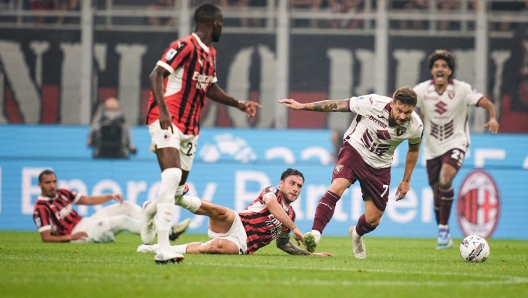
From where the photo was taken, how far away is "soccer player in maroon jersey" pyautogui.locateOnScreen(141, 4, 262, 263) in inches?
261

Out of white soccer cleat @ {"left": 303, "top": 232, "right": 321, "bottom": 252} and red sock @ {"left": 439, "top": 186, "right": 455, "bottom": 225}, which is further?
red sock @ {"left": 439, "top": 186, "right": 455, "bottom": 225}

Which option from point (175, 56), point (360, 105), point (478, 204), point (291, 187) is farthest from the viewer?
point (478, 204)

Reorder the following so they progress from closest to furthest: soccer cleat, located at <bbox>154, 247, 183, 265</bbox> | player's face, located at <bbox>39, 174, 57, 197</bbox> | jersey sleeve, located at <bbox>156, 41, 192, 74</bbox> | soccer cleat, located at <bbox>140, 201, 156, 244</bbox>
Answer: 1. soccer cleat, located at <bbox>154, 247, 183, 265</bbox>
2. jersey sleeve, located at <bbox>156, 41, 192, 74</bbox>
3. soccer cleat, located at <bbox>140, 201, 156, 244</bbox>
4. player's face, located at <bbox>39, 174, 57, 197</bbox>

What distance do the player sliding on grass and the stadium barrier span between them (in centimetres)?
570

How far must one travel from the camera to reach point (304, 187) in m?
14.1

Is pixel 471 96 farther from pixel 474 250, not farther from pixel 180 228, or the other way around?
pixel 180 228

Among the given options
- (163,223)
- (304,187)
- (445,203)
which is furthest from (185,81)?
(304,187)

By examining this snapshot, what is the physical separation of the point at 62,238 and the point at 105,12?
6642mm

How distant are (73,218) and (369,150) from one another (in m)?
4.84

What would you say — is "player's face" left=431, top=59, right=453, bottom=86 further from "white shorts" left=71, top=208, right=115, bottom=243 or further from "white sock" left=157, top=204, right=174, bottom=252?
"white sock" left=157, top=204, right=174, bottom=252

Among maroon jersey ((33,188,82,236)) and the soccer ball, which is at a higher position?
the soccer ball

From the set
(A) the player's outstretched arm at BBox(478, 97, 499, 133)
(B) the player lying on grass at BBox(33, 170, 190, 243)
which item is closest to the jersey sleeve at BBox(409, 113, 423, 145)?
(A) the player's outstretched arm at BBox(478, 97, 499, 133)

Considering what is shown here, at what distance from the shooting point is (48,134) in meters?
14.7

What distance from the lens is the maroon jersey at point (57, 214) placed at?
36.0ft
